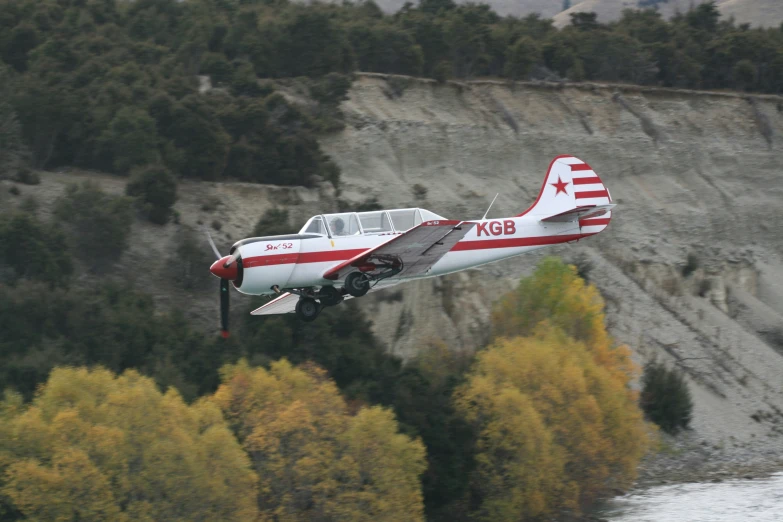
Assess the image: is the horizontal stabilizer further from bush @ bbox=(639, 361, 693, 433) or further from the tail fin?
bush @ bbox=(639, 361, 693, 433)

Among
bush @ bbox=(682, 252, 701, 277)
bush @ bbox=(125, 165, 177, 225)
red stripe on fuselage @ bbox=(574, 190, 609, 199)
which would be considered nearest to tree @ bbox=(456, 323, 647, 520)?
red stripe on fuselage @ bbox=(574, 190, 609, 199)

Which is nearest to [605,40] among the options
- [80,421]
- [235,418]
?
[235,418]

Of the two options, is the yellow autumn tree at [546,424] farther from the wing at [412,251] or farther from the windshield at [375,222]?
the windshield at [375,222]

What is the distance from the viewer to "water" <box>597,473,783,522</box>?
107 feet

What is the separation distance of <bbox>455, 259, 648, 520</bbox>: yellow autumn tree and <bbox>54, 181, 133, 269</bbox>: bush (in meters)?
12.8

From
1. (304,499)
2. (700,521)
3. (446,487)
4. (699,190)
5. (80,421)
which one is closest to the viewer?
(80,421)

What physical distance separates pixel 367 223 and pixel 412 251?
3.92ft

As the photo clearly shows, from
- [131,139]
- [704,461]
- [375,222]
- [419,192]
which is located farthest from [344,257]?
[419,192]

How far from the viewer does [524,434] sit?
30547mm

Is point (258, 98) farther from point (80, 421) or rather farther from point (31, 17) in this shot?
point (80, 421)

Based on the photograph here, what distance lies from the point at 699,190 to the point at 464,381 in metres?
26.0

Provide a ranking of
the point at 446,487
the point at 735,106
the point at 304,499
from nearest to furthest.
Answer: the point at 304,499 < the point at 446,487 < the point at 735,106

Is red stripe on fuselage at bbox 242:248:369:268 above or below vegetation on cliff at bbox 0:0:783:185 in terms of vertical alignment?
below

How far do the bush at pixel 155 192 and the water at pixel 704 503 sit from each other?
18129 mm
